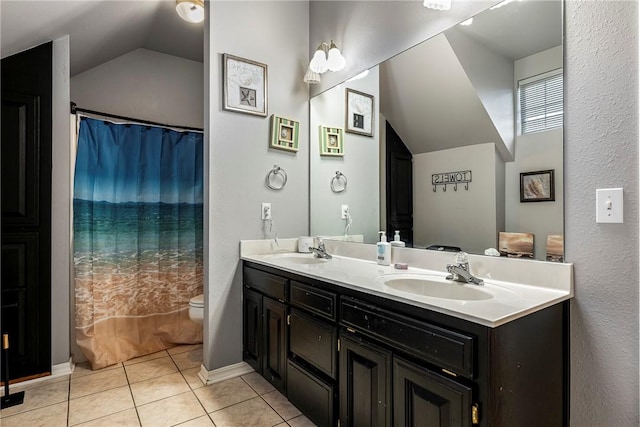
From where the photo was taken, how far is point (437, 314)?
1.08m

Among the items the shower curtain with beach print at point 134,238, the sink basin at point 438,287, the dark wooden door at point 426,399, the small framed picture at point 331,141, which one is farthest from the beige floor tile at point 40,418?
the small framed picture at point 331,141

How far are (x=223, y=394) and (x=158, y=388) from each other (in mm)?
438

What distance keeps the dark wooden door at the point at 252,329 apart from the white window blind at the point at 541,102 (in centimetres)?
169

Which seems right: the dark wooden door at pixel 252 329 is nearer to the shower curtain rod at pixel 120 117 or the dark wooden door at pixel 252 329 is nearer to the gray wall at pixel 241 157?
the gray wall at pixel 241 157

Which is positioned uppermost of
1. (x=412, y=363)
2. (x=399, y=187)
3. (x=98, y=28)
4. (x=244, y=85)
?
(x=98, y=28)

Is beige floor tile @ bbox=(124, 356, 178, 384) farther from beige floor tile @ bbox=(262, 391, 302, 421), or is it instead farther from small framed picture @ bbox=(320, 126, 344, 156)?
small framed picture @ bbox=(320, 126, 344, 156)

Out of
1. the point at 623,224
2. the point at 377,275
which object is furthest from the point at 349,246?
the point at 623,224

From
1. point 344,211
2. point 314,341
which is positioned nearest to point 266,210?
point 344,211

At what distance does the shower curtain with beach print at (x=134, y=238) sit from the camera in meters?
2.41

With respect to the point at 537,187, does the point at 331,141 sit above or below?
above

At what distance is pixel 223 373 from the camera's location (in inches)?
85.8

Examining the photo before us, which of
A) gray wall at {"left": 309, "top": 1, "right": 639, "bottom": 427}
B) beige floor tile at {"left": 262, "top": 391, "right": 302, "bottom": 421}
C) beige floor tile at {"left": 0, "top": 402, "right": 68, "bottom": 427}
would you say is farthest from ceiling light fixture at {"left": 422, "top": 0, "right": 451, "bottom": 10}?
→ beige floor tile at {"left": 0, "top": 402, "right": 68, "bottom": 427}

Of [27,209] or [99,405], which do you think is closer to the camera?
[99,405]

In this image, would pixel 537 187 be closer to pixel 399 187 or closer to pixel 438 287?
pixel 438 287
